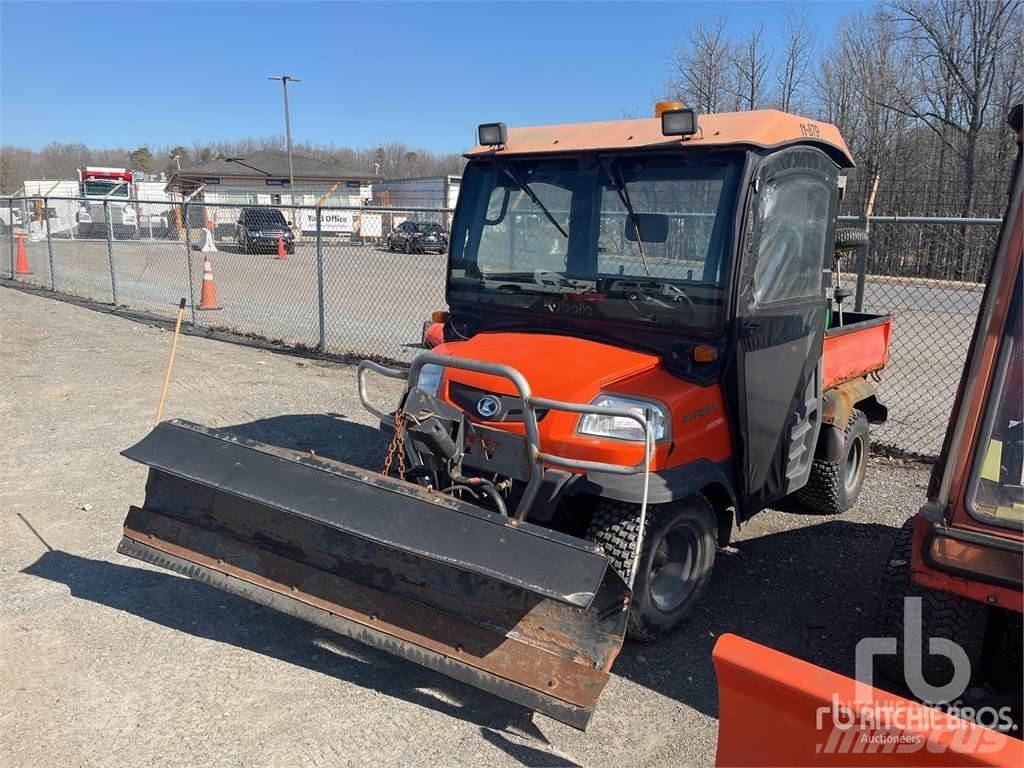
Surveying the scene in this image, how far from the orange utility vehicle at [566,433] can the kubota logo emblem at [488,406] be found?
13 mm

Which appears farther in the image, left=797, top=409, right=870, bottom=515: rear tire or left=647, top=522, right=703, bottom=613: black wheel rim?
left=797, top=409, right=870, bottom=515: rear tire

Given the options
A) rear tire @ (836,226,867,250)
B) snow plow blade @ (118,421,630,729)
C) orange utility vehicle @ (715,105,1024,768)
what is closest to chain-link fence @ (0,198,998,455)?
rear tire @ (836,226,867,250)

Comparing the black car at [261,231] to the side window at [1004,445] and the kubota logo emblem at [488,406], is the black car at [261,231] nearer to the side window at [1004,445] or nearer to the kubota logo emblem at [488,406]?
the kubota logo emblem at [488,406]

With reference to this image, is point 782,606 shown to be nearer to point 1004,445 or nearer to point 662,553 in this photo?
point 662,553

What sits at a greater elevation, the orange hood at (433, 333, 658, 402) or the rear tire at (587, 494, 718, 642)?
the orange hood at (433, 333, 658, 402)

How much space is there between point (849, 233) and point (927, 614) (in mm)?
2863

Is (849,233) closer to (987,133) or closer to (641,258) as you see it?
(641,258)

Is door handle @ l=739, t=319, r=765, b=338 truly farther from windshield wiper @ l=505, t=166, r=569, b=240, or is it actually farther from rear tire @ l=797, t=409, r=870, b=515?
rear tire @ l=797, t=409, r=870, b=515

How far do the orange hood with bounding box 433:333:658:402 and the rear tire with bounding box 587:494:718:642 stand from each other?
54 centimetres

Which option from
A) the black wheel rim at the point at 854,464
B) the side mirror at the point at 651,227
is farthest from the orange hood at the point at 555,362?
the black wheel rim at the point at 854,464

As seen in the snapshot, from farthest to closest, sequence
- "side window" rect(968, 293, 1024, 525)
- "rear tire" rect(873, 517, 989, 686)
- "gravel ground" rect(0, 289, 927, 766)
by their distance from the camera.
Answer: "gravel ground" rect(0, 289, 927, 766) < "rear tire" rect(873, 517, 989, 686) < "side window" rect(968, 293, 1024, 525)

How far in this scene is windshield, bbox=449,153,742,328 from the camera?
3.61 meters

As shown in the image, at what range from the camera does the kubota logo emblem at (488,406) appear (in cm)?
347

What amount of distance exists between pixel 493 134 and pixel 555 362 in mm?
1424
